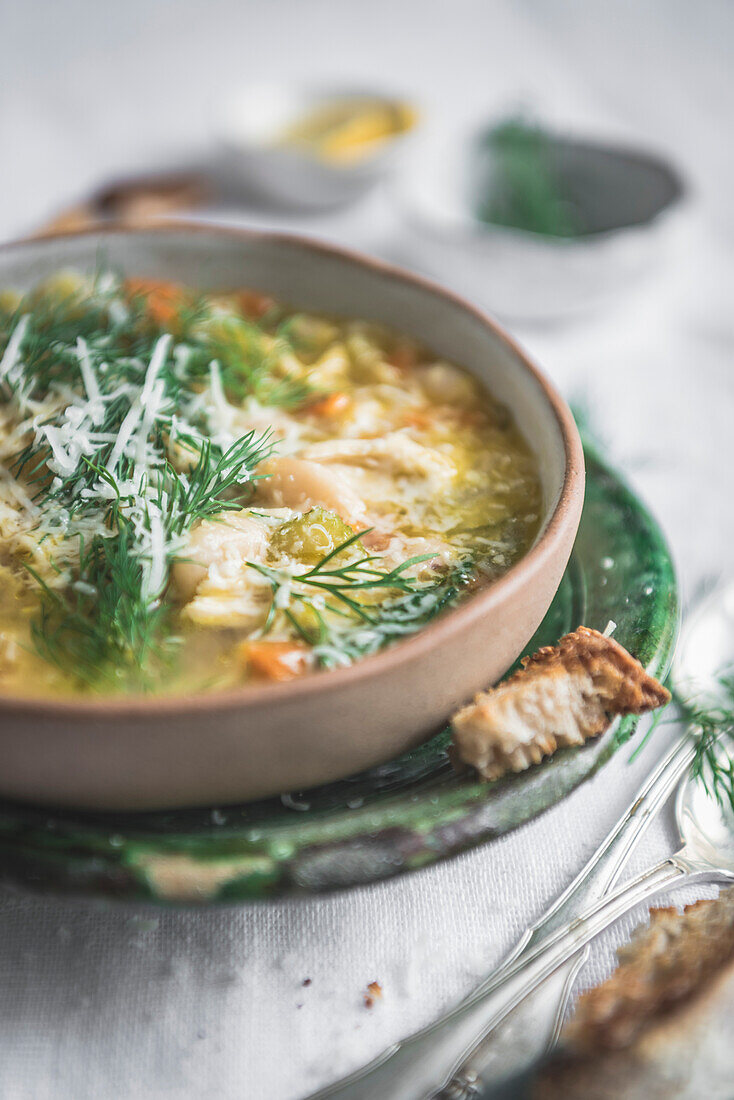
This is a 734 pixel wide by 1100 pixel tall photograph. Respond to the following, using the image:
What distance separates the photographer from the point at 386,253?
3582 millimetres

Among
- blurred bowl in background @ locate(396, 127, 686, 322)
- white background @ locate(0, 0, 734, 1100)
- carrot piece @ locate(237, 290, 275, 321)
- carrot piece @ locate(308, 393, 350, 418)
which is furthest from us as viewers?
blurred bowl in background @ locate(396, 127, 686, 322)

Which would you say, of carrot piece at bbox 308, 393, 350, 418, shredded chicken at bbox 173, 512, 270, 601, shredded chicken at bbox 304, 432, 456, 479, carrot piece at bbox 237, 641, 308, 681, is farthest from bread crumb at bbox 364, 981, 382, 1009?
carrot piece at bbox 308, 393, 350, 418

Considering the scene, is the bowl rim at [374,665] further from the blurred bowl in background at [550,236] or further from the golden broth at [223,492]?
the blurred bowl in background at [550,236]

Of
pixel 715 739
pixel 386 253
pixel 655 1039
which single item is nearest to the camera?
pixel 655 1039

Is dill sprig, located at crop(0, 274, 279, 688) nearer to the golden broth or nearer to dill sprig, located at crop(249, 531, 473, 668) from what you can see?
the golden broth

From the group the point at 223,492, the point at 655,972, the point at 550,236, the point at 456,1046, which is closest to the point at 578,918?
the point at 655,972

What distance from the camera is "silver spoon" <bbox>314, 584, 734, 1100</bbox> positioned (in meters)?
1.39

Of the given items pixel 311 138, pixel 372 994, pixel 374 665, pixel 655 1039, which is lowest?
pixel 372 994

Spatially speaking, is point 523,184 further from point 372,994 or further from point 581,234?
point 372,994

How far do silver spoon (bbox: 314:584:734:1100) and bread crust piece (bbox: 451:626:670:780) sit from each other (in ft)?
1.00

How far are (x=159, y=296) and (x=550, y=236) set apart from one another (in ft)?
5.07

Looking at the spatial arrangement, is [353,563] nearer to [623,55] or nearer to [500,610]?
[500,610]

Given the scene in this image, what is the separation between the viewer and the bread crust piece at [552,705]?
1474mm

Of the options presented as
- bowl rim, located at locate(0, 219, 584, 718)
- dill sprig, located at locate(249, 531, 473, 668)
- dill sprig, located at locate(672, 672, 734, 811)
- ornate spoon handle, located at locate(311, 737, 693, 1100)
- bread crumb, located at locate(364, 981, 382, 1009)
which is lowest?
bread crumb, located at locate(364, 981, 382, 1009)
